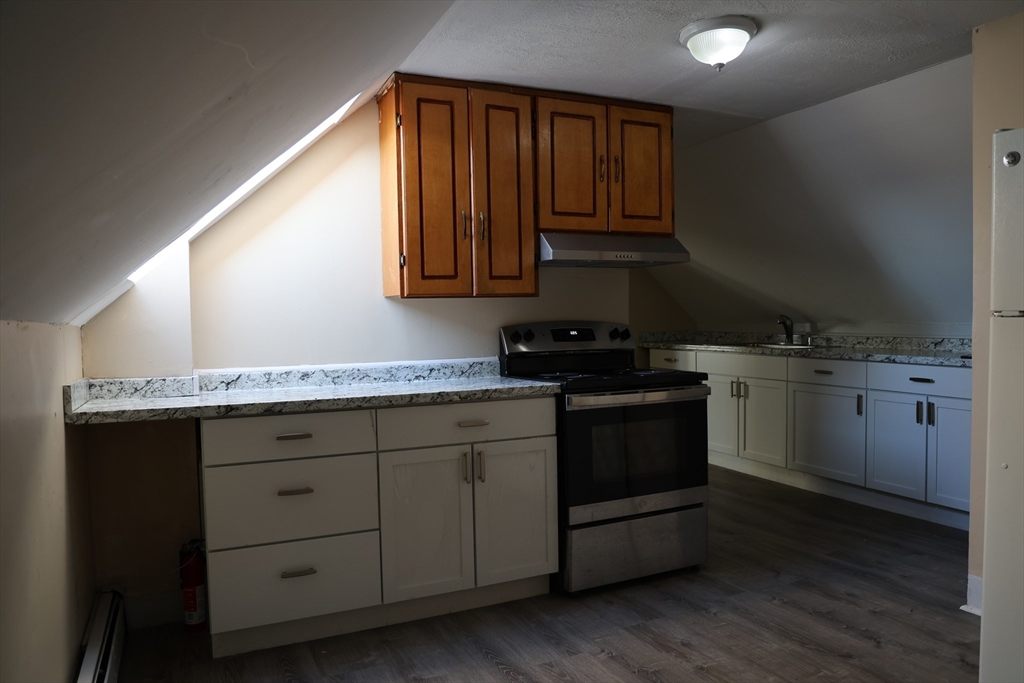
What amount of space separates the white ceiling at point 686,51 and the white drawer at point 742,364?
172cm

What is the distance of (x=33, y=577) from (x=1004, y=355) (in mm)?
2086

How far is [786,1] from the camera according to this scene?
219cm

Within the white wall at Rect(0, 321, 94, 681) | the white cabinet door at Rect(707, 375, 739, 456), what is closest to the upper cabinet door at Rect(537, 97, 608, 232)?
the white wall at Rect(0, 321, 94, 681)

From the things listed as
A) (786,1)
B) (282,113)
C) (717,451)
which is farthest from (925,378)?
(282,113)

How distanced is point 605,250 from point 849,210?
159 cm

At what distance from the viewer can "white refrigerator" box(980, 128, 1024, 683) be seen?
1489mm

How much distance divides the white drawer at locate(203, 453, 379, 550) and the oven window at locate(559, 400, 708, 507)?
78 centimetres

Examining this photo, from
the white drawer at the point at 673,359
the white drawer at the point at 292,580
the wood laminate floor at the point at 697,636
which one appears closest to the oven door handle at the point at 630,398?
the wood laminate floor at the point at 697,636

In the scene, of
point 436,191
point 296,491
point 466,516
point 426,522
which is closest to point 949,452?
point 466,516

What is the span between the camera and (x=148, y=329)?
2.55m

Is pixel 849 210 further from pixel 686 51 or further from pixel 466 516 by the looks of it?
pixel 466 516

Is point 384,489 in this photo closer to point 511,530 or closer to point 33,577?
point 511,530

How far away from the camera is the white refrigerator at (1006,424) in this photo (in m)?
1.49

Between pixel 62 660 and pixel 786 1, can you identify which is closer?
pixel 62 660
